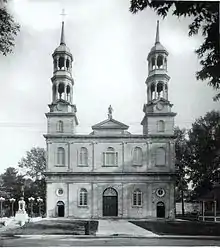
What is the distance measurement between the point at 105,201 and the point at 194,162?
917mm

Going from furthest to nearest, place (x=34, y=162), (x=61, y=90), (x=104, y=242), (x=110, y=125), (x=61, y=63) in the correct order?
(x=34, y=162), (x=110, y=125), (x=61, y=90), (x=61, y=63), (x=104, y=242)

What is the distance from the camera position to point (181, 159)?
3.47 meters

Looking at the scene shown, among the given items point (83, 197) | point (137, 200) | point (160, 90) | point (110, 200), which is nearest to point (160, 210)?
point (137, 200)

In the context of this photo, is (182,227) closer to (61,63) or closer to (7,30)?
(61,63)

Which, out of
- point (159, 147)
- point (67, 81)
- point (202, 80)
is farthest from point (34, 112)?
point (202, 80)

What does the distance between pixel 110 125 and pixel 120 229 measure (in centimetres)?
73

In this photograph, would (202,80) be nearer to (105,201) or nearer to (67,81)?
(67,81)

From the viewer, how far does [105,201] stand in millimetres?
3861

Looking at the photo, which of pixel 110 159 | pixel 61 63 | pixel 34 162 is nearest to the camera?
pixel 61 63

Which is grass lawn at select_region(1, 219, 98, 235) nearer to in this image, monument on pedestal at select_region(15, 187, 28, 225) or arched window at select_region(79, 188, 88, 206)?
monument on pedestal at select_region(15, 187, 28, 225)

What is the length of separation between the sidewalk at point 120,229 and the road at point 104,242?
3.1 inches

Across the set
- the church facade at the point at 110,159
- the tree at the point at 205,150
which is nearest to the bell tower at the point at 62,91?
the church facade at the point at 110,159

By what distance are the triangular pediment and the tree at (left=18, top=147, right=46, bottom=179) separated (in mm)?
458

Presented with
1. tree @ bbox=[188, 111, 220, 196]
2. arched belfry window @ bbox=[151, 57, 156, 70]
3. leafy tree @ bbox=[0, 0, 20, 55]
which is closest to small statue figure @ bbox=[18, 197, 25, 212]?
leafy tree @ bbox=[0, 0, 20, 55]
